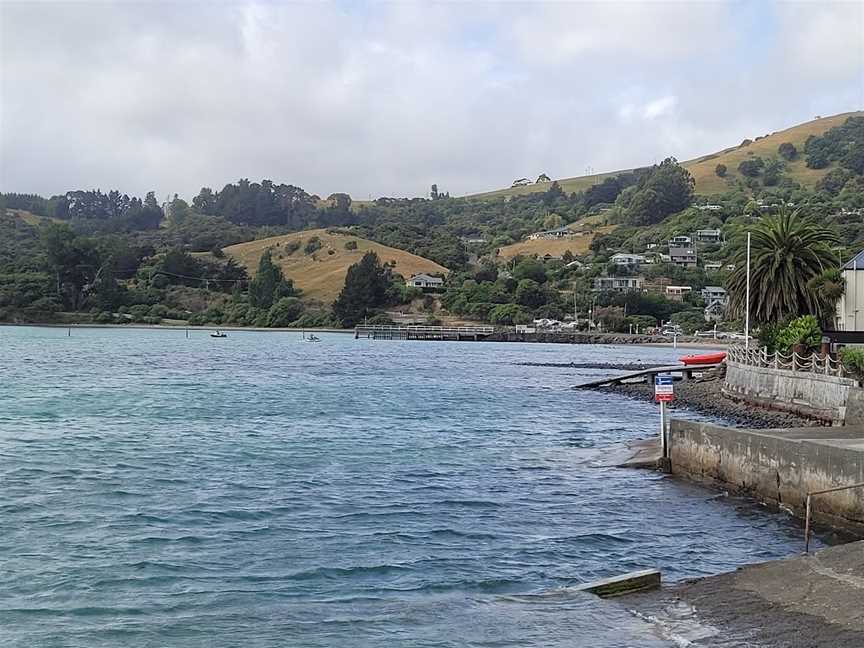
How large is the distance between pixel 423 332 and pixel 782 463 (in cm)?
13628

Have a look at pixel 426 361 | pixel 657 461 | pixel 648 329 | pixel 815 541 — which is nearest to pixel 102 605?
pixel 815 541

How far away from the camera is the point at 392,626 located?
1306 centimetres

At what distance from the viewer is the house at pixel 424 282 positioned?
180m

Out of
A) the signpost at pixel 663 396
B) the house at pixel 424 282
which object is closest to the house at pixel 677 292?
the house at pixel 424 282

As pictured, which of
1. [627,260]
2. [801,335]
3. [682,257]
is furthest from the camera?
[682,257]

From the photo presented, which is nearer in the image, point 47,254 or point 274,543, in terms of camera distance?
point 274,543

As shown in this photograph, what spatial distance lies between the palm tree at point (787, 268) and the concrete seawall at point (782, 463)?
25.9 metres

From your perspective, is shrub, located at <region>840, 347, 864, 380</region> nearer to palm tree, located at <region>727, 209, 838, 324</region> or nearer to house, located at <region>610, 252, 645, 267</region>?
palm tree, located at <region>727, 209, 838, 324</region>

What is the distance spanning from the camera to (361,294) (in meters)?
173

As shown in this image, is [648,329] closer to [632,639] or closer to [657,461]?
[657,461]

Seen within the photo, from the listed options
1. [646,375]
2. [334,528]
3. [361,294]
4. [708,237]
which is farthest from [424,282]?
[334,528]

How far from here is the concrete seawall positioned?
1723 cm

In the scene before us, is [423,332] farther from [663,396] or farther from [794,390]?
[663,396]

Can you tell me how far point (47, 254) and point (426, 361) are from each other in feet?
356
